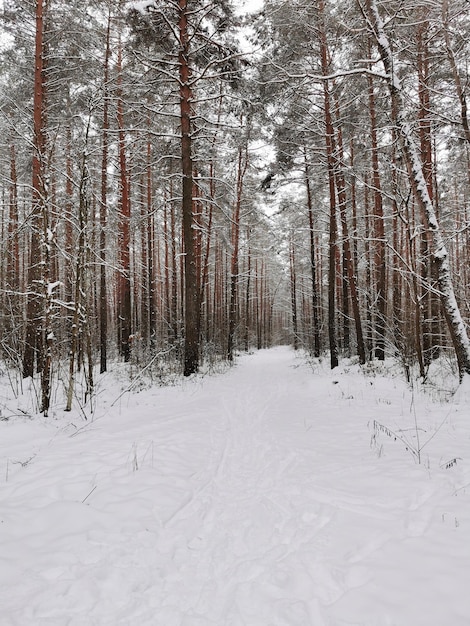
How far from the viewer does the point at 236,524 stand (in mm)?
2744

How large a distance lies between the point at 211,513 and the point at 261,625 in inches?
49.7

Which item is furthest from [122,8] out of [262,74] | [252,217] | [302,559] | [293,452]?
[302,559]

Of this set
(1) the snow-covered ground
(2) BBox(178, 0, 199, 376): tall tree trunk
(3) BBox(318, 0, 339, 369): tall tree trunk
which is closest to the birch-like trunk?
(1) the snow-covered ground

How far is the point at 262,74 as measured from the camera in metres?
11.0

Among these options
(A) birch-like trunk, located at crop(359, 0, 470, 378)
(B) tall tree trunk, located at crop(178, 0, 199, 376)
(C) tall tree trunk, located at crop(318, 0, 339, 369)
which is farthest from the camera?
(C) tall tree trunk, located at crop(318, 0, 339, 369)

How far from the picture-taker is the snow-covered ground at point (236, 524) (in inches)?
71.8

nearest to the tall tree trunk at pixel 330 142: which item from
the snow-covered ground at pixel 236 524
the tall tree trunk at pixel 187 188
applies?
the tall tree trunk at pixel 187 188

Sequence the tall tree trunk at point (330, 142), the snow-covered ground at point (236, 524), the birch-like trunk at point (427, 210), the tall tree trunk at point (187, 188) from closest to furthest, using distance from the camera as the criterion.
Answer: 1. the snow-covered ground at point (236, 524)
2. the birch-like trunk at point (427, 210)
3. the tall tree trunk at point (187, 188)
4. the tall tree trunk at point (330, 142)

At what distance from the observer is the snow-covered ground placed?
1824 millimetres

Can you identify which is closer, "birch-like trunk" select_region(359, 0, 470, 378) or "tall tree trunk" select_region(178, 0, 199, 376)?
"birch-like trunk" select_region(359, 0, 470, 378)

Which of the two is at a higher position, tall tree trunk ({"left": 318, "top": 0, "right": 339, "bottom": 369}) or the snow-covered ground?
tall tree trunk ({"left": 318, "top": 0, "right": 339, "bottom": 369})

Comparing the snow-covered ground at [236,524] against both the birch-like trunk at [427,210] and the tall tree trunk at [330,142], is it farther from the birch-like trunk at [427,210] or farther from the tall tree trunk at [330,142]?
the tall tree trunk at [330,142]

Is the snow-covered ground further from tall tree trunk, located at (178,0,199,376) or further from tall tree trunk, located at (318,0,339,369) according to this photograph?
tall tree trunk, located at (318,0,339,369)

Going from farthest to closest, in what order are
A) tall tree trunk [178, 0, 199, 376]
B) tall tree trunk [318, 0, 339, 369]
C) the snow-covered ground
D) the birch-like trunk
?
tall tree trunk [318, 0, 339, 369] → tall tree trunk [178, 0, 199, 376] → the birch-like trunk → the snow-covered ground
